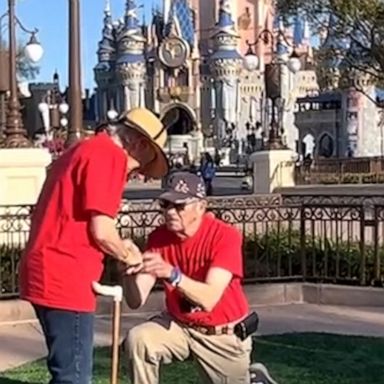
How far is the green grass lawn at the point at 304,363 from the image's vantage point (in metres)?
7.89

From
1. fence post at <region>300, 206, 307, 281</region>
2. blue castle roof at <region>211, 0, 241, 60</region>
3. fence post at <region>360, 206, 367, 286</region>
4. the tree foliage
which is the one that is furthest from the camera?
blue castle roof at <region>211, 0, 241, 60</region>

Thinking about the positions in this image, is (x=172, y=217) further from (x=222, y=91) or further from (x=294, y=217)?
(x=222, y=91)

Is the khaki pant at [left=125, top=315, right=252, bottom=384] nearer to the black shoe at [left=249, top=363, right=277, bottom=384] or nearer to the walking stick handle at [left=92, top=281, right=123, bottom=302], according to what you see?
the black shoe at [left=249, top=363, right=277, bottom=384]

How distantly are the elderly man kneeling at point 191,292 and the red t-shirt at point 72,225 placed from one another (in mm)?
314

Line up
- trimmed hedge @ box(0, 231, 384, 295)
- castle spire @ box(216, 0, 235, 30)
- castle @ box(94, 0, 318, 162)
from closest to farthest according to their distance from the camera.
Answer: trimmed hedge @ box(0, 231, 384, 295), castle @ box(94, 0, 318, 162), castle spire @ box(216, 0, 235, 30)

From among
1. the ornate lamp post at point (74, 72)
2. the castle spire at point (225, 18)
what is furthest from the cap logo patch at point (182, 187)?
the castle spire at point (225, 18)

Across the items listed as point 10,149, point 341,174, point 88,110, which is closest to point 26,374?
point 10,149

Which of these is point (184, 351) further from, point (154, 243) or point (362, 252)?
point (362, 252)

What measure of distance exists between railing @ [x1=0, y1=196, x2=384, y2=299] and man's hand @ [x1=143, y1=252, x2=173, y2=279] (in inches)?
253

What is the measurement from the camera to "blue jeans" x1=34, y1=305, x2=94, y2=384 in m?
4.91

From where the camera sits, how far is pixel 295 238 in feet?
41.7

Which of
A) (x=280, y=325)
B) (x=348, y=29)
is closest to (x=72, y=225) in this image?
(x=280, y=325)

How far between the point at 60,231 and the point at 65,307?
0.34m

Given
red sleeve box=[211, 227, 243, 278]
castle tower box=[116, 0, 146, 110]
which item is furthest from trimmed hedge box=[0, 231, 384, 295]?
castle tower box=[116, 0, 146, 110]
